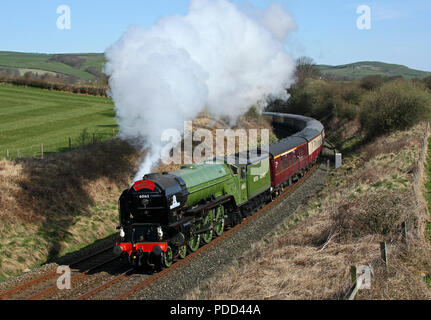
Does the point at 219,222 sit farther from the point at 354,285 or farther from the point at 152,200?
the point at 354,285

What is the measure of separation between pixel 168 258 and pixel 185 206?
191 cm

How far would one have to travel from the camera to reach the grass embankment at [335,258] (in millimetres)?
10141

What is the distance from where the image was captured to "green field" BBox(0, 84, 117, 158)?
2656 cm

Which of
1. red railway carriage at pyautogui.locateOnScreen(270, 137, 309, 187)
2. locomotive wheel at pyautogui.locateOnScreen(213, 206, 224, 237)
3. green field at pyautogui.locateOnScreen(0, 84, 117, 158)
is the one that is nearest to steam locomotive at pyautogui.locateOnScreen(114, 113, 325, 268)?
locomotive wheel at pyautogui.locateOnScreen(213, 206, 224, 237)

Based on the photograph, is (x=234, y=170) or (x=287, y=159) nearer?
(x=234, y=170)

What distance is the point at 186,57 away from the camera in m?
16.8

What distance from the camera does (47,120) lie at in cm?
3475

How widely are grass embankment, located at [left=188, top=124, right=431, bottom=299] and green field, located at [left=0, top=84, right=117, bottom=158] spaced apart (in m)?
16.0

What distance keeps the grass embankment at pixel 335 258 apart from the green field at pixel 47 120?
52.4 feet

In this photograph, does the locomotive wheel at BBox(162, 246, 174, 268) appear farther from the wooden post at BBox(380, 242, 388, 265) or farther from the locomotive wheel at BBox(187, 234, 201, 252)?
the wooden post at BBox(380, 242, 388, 265)

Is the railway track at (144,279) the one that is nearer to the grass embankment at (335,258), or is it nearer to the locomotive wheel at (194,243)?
the locomotive wheel at (194,243)

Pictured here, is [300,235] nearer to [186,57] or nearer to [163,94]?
[163,94]

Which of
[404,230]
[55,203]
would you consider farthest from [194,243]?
[55,203]
